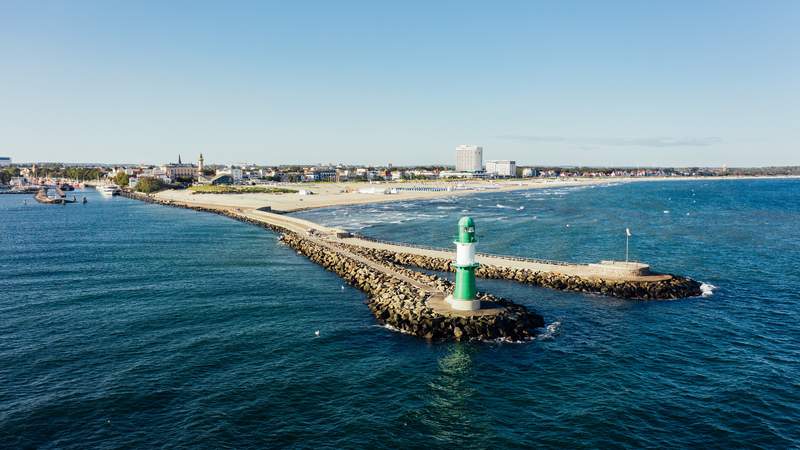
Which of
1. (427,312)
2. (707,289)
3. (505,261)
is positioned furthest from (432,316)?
(707,289)

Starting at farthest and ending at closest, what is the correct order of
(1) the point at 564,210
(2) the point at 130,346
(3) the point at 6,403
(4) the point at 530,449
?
(1) the point at 564,210
(2) the point at 130,346
(3) the point at 6,403
(4) the point at 530,449

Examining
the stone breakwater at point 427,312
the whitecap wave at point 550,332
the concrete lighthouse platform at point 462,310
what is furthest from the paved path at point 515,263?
the concrete lighthouse platform at point 462,310

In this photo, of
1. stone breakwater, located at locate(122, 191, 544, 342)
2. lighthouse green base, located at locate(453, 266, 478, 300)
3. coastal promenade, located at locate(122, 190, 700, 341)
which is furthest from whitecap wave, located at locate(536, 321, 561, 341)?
lighthouse green base, located at locate(453, 266, 478, 300)

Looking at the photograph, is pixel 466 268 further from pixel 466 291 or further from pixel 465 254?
pixel 466 291

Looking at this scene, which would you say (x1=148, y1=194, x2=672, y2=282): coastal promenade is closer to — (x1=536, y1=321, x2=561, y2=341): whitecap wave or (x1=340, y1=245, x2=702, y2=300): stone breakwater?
(x1=340, y1=245, x2=702, y2=300): stone breakwater

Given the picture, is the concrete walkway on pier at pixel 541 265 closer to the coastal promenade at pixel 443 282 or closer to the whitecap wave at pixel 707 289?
the coastal promenade at pixel 443 282

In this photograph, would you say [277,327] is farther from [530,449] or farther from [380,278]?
[530,449]

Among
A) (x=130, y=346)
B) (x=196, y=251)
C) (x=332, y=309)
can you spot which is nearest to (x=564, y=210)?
(x=196, y=251)
